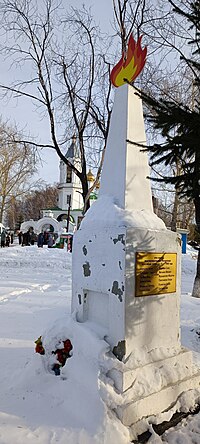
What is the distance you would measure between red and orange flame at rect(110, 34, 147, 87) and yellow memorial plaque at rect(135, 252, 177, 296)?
1.81 meters

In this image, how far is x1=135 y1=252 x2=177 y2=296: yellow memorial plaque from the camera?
299 cm

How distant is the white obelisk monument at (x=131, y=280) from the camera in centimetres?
280

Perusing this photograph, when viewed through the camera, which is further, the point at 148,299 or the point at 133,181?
the point at 133,181

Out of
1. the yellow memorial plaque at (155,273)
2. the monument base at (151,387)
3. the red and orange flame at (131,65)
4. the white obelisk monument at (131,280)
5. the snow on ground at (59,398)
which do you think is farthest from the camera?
the red and orange flame at (131,65)

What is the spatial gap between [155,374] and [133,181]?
1811mm

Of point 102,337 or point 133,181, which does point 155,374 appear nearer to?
point 102,337

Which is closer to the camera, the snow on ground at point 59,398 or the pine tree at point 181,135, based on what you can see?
the snow on ground at point 59,398

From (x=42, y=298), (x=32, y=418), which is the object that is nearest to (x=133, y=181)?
(x=32, y=418)

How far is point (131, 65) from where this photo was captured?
11.1 feet

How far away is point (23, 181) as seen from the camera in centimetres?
3297

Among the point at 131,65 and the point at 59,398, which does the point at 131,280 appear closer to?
the point at 59,398

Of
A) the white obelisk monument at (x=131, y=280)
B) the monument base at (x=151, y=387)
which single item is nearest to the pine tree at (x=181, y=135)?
the white obelisk monument at (x=131, y=280)

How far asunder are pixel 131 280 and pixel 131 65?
7.22 ft

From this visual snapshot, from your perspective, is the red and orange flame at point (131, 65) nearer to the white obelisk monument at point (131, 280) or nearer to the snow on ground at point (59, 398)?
the white obelisk monument at point (131, 280)
